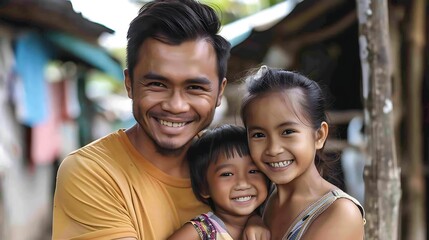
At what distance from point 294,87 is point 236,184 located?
441mm

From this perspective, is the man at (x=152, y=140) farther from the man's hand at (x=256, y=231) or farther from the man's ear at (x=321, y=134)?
the man's ear at (x=321, y=134)

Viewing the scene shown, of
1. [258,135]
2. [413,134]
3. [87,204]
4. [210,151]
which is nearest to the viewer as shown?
[87,204]

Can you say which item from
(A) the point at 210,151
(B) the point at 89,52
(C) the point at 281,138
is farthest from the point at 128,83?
(B) the point at 89,52

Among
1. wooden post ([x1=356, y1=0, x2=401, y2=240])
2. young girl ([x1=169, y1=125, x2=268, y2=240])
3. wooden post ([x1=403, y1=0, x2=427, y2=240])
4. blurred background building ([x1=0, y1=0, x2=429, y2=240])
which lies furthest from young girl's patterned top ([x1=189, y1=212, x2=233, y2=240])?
wooden post ([x1=403, y1=0, x2=427, y2=240])

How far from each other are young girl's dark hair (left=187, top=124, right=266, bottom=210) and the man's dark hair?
0.23 m

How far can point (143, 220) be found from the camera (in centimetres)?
255

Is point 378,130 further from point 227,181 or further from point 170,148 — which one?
point 170,148

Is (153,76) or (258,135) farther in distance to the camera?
(258,135)

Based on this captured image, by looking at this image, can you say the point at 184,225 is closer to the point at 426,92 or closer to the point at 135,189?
the point at 135,189

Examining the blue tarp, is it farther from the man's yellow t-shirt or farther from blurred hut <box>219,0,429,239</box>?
the man's yellow t-shirt

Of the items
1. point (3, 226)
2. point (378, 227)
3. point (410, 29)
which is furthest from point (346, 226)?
point (3, 226)

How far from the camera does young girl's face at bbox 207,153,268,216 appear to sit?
271 centimetres

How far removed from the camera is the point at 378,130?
3006 millimetres

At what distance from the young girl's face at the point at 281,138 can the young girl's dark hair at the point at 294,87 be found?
0.08ft
